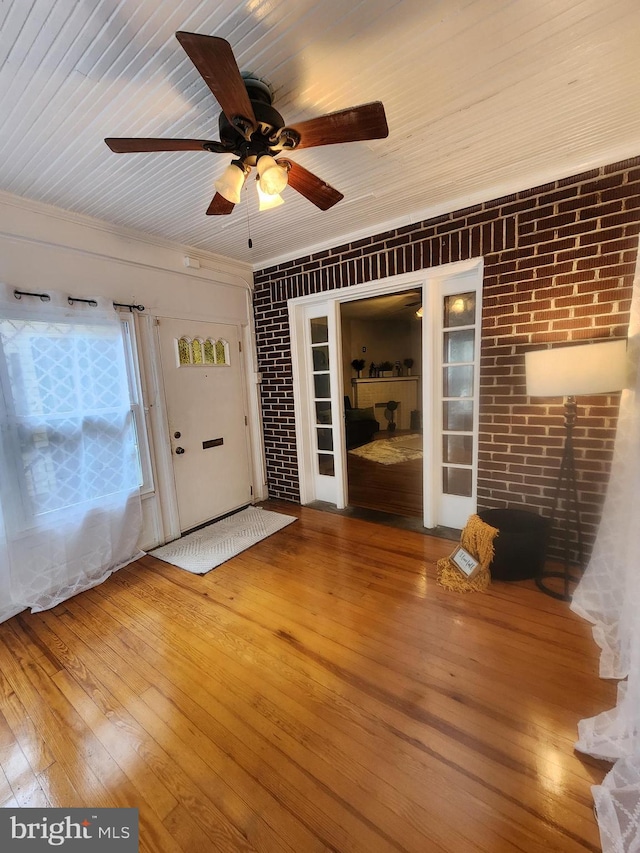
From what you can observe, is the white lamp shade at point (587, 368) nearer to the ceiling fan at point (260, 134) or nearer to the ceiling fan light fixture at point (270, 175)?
the ceiling fan at point (260, 134)

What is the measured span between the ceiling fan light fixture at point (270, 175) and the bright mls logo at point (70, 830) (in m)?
2.29

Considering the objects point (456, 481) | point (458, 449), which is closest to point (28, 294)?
point (458, 449)

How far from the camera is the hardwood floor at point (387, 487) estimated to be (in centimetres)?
362

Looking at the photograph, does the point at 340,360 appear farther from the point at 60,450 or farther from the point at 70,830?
the point at 70,830

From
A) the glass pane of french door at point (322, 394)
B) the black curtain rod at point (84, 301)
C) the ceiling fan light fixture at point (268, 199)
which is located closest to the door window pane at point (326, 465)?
the glass pane of french door at point (322, 394)

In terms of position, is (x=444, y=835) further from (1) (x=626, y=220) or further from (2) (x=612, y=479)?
(1) (x=626, y=220)

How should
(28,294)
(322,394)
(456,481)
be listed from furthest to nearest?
(322,394) < (456,481) < (28,294)

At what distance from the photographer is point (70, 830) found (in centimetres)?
113

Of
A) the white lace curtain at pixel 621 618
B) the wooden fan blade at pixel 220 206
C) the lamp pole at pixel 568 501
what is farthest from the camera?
the lamp pole at pixel 568 501

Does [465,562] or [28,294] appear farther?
[465,562]

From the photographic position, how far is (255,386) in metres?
3.88

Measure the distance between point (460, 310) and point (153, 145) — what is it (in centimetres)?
228

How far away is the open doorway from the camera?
226 inches

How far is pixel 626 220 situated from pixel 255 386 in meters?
3.21
